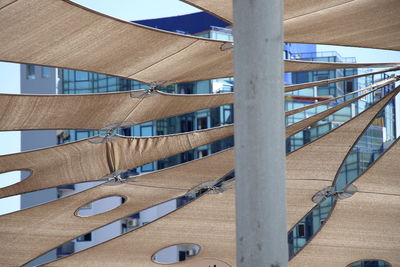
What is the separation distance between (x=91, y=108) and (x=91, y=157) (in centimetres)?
239

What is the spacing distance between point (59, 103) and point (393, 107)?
47.7 m

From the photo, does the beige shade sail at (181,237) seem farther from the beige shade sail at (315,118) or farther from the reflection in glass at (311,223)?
the reflection in glass at (311,223)

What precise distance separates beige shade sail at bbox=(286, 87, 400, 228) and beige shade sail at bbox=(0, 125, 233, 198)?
67.9 inches

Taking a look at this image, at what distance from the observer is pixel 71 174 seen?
59.8 feet

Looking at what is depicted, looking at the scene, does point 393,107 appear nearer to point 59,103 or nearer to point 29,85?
point 29,85

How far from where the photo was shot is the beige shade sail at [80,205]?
18.5 m

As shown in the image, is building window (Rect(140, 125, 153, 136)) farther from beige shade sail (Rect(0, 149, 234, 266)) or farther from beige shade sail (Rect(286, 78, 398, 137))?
beige shade sail (Rect(286, 78, 398, 137))

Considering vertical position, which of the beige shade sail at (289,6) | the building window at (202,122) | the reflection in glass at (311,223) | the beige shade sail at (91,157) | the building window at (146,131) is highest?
the beige shade sail at (289,6)

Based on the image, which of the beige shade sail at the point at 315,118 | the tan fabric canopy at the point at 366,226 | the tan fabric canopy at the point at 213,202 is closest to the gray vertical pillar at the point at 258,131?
the tan fabric canopy at the point at 213,202

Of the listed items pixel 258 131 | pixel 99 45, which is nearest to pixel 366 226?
Result: pixel 99 45

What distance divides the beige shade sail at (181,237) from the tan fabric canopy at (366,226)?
198 centimetres

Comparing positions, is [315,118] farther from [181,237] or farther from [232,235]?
[181,237]

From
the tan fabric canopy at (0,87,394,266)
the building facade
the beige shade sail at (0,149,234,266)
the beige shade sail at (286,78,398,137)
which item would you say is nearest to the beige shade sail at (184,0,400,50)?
the beige shade sail at (286,78,398,137)

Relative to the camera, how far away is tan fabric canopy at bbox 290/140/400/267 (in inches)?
682
